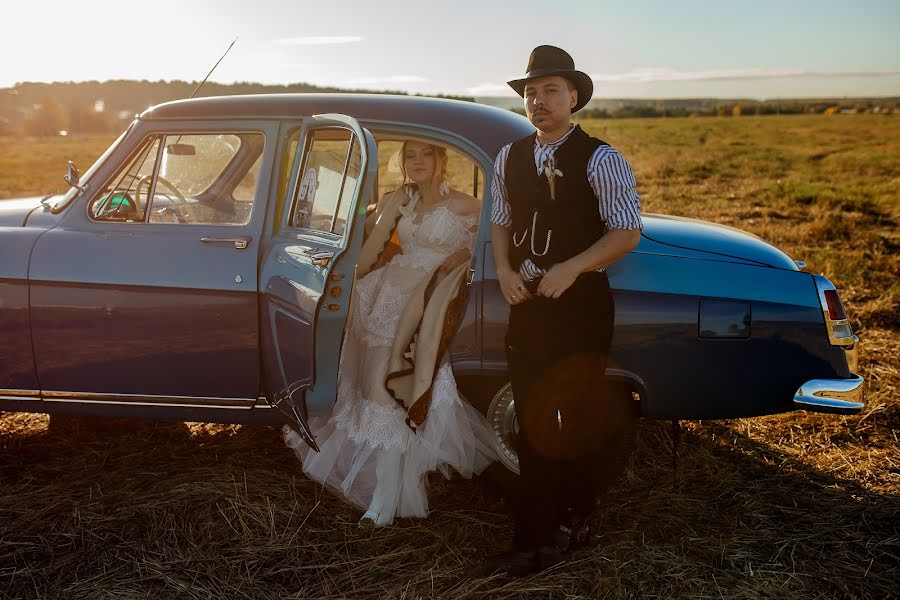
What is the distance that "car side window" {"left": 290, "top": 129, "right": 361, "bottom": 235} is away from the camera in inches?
136

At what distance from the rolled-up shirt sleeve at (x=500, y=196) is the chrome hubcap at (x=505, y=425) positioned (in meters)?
0.82

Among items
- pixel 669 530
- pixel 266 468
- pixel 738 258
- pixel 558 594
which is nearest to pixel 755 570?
pixel 669 530

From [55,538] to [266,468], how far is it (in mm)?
1029

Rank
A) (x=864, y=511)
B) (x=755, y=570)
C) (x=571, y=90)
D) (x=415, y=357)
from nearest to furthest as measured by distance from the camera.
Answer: (x=571, y=90) → (x=755, y=570) → (x=415, y=357) → (x=864, y=511)

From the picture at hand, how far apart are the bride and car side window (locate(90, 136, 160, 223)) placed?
115 centimetres

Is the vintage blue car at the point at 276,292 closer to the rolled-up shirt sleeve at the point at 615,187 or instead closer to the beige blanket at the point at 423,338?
the beige blanket at the point at 423,338

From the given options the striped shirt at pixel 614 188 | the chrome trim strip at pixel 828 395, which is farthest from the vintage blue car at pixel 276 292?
the striped shirt at pixel 614 188

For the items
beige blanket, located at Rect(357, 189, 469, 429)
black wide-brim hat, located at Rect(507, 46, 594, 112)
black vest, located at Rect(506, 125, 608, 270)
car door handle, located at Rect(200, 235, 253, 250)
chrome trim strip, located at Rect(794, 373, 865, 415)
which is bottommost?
chrome trim strip, located at Rect(794, 373, 865, 415)

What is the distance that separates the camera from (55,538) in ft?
11.1

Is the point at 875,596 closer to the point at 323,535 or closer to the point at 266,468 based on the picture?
the point at 323,535

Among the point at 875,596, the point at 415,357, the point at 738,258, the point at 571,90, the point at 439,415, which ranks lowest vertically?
the point at 875,596

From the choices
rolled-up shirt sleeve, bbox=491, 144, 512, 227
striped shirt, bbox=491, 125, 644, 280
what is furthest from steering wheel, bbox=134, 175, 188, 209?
striped shirt, bbox=491, 125, 644, 280

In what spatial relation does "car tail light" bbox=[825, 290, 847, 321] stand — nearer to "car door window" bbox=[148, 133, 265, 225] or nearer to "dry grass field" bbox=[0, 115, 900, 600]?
"dry grass field" bbox=[0, 115, 900, 600]

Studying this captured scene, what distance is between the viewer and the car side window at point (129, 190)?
12.3ft
